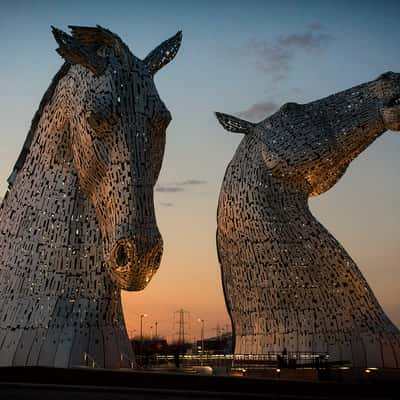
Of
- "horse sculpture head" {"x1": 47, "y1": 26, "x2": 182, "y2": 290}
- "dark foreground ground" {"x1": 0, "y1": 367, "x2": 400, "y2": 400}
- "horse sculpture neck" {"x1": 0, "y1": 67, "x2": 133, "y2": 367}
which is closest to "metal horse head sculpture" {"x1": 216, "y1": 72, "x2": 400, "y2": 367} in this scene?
"horse sculpture neck" {"x1": 0, "y1": 67, "x2": 133, "y2": 367}

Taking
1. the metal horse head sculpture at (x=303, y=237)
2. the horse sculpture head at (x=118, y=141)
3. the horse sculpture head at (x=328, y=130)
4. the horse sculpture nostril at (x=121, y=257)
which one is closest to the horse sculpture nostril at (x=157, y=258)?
the horse sculpture head at (x=118, y=141)

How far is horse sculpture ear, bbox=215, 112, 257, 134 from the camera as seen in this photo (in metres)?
17.6

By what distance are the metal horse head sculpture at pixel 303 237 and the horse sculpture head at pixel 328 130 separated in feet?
0.08

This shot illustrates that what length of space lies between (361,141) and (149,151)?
1010cm

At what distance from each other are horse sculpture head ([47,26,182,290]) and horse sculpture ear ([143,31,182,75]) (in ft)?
1.03

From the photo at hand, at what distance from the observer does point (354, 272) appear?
52.0ft

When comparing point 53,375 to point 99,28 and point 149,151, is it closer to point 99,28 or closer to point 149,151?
point 149,151

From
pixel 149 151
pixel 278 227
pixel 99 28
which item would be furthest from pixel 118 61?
pixel 278 227

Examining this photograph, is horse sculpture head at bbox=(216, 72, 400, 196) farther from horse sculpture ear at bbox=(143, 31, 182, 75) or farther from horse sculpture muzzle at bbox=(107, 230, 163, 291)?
horse sculpture muzzle at bbox=(107, 230, 163, 291)

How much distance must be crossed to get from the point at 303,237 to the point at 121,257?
9.66 metres

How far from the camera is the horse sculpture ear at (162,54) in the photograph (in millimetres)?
8258

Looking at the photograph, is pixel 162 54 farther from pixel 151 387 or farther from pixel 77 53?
pixel 151 387

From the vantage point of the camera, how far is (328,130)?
53.3 ft

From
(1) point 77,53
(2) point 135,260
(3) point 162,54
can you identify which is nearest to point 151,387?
(2) point 135,260
